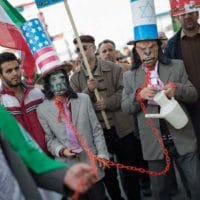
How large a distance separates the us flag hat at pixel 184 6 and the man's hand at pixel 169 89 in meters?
0.94

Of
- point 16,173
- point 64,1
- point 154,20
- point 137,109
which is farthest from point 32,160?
point 64,1

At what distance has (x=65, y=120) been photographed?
3.61 m

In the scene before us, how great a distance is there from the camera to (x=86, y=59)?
4.14 meters

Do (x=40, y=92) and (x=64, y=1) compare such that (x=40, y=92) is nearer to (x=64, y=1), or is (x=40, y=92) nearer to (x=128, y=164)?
(x=64, y=1)

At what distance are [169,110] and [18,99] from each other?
4.25 ft

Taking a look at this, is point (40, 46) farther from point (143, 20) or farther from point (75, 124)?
point (143, 20)

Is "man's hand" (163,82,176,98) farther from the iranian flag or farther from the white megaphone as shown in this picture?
the iranian flag

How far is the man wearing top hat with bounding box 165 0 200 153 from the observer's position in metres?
4.05

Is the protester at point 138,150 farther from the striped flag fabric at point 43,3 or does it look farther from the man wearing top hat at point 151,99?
the striped flag fabric at point 43,3

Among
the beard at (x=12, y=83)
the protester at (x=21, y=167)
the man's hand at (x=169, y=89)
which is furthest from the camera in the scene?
the beard at (x=12, y=83)

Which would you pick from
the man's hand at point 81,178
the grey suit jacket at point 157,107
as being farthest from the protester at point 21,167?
the grey suit jacket at point 157,107

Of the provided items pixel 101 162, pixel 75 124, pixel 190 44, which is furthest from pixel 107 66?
pixel 101 162

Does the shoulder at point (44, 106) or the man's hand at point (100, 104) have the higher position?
the shoulder at point (44, 106)

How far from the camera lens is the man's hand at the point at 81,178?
1770mm
